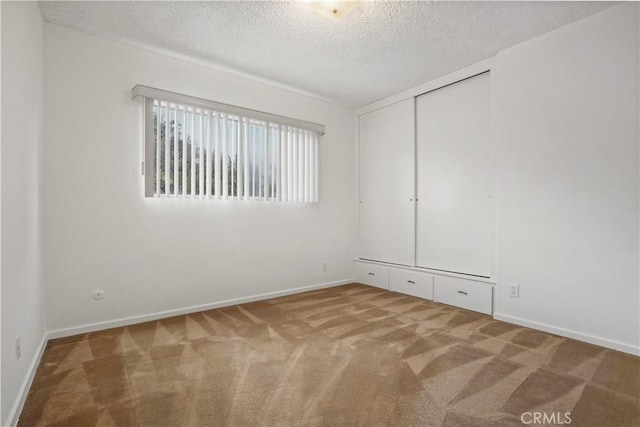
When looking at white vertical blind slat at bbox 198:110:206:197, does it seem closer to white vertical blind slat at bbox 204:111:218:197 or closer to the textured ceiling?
white vertical blind slat at bbox 204:111:218:197

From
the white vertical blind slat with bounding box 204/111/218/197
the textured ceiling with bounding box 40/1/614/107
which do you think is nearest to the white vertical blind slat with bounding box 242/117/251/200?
the white vertical blind slat with bounding box 204/111/218/197

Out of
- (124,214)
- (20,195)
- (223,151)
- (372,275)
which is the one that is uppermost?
(223,151)

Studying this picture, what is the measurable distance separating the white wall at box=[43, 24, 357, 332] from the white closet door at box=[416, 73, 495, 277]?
185 centimetres

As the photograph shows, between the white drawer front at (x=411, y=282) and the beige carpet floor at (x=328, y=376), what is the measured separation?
795 millimetres

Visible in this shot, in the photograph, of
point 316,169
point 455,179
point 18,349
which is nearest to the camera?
point 18,349

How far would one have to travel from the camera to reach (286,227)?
13.8 feet

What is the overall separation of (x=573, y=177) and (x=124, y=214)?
400 centimetres

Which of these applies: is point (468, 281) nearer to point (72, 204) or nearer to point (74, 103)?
point (72, 204)

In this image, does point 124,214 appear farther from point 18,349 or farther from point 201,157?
point 18,349

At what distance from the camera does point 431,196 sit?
401 centimetres

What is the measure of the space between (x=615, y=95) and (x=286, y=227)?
11.2ft

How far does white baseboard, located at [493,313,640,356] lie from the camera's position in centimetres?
241

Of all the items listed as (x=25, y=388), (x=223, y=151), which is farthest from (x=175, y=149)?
(x=25, y=388)

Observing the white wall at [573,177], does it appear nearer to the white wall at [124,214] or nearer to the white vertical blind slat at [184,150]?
the white wall at [124,214]
